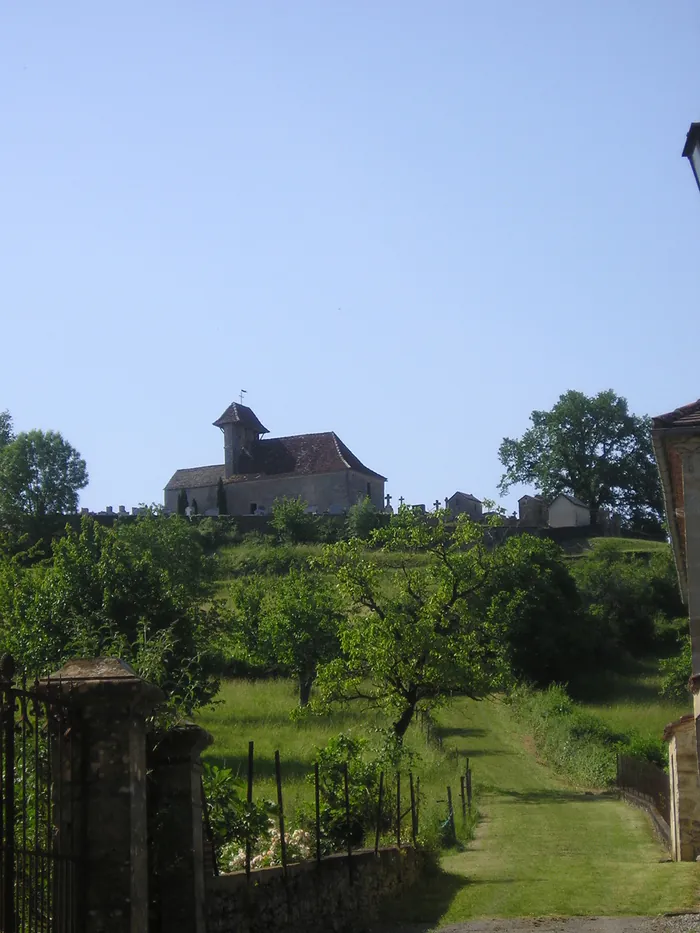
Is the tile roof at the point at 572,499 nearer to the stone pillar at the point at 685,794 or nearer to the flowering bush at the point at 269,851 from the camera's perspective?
the stone pillar at the point at 685,794

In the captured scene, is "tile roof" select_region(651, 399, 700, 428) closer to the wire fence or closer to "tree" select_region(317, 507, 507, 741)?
the wire fence

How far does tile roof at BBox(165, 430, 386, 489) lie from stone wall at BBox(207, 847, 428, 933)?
260 ft

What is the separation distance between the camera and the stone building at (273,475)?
93.8 meters

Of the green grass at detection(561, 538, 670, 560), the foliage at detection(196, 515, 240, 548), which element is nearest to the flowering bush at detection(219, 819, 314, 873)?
the green grass at detection(561, 538, 670, 560)

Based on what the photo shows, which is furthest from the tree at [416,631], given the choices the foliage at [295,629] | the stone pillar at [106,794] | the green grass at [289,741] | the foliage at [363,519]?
the foliage at [363,519]

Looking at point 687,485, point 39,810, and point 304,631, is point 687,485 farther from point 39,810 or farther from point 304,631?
point 304,631

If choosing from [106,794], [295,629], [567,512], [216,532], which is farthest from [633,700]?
[106,794]

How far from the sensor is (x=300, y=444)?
97.3 meters

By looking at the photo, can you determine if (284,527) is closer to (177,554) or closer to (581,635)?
(177,554)

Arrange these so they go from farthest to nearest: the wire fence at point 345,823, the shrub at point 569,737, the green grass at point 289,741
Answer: the shrub at point 569,737
the green grass at point 289,741
the wire fence at point 345,823

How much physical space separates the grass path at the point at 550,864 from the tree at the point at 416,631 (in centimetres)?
264

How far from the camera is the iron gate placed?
6520 millimetres

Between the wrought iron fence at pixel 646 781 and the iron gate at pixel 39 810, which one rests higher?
the iron gate at pixel 39 810

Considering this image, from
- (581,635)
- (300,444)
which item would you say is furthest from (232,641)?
(300,444)
